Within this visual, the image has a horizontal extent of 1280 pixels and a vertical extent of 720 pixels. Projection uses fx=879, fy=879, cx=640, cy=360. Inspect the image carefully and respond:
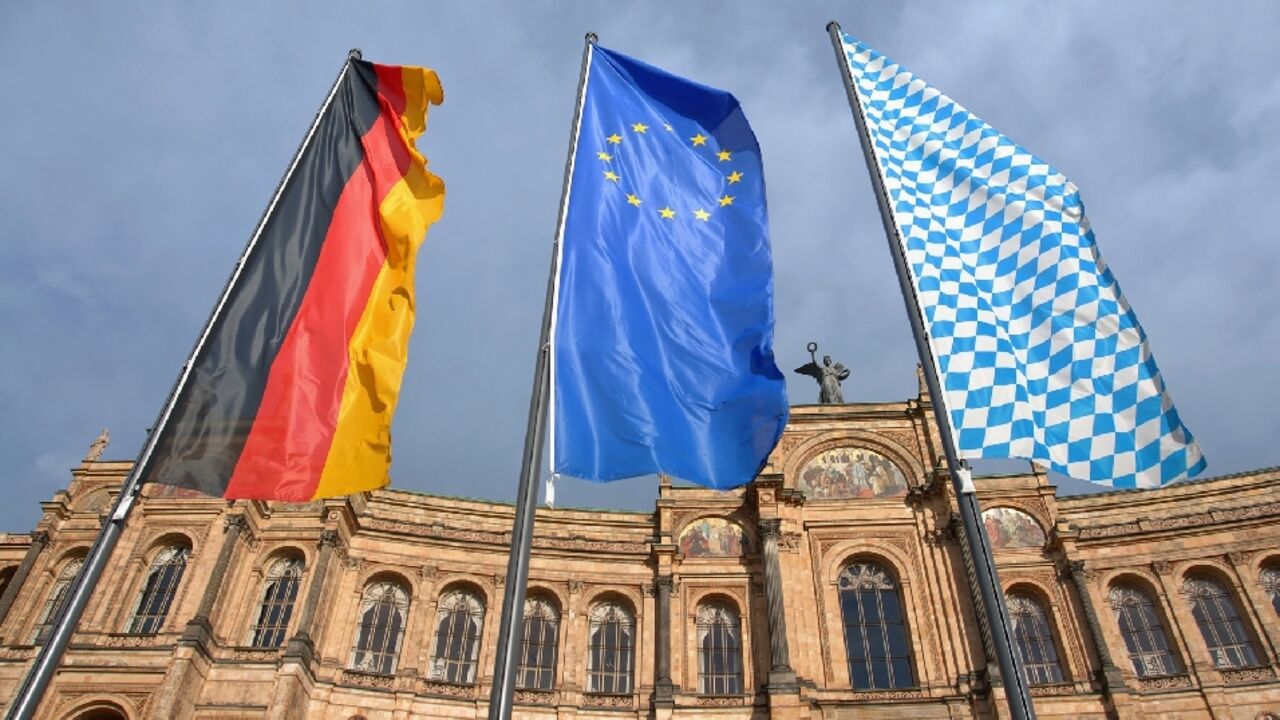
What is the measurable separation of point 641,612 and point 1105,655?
17.9m

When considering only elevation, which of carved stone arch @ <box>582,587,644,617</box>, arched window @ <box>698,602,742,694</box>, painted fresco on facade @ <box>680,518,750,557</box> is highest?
painted fresco on facade @ <box>680,518,750,557</box>

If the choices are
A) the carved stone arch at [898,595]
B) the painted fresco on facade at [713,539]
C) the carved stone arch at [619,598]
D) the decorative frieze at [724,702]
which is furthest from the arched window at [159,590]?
the carved stone arch at [898,595]

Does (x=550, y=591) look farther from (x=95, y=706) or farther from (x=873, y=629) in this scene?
(x=95, y=706)

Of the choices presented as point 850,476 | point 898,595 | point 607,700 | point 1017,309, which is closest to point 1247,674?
point 898,595

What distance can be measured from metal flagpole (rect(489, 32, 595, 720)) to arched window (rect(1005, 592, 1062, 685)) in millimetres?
29169

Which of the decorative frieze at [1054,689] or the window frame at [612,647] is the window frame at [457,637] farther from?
the decorative frieze at [1054,689]

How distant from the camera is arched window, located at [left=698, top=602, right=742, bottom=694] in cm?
3512

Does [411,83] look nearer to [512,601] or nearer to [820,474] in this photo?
[512,601]

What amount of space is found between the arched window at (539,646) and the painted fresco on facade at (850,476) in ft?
40.8

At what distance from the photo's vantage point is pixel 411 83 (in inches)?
606

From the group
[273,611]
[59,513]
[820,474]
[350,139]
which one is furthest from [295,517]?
[350,139]

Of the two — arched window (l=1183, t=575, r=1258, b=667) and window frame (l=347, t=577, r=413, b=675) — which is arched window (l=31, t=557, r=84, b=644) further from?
arched window (l=1183, t=575, r=1258, b=667)

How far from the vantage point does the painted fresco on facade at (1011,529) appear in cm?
3703

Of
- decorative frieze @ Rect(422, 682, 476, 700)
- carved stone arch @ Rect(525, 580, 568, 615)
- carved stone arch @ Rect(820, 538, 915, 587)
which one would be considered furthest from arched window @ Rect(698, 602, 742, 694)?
decorative frieze @ Rect(422, 682, 476, 700)
